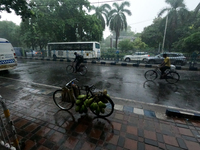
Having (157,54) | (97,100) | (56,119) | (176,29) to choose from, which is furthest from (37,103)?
(176,29)

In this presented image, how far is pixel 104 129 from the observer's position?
100 inches

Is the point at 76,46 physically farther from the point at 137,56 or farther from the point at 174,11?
the point at 174,11

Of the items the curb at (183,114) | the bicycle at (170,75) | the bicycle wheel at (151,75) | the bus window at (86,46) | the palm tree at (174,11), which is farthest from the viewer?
the palm tree at (174,11)

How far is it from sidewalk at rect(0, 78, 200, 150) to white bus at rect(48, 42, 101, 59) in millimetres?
14325

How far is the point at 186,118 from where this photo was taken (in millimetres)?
3010

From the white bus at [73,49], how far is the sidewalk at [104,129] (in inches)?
564

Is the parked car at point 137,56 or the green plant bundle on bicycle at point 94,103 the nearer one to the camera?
the green plant bundle on bicycle at point 94,103

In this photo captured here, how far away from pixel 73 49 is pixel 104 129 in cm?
1695

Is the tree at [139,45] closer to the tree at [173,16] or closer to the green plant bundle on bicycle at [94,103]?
the tree at [173,16]

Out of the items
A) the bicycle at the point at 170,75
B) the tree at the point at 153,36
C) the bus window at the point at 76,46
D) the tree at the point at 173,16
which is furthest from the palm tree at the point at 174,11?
the bicycle at the point at 170,75

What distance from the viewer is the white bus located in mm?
17109

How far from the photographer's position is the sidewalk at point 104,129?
7.09 feet

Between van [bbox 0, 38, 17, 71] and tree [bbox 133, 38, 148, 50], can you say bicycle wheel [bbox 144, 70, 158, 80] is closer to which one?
van [bbox 0, 38, 17, 71]

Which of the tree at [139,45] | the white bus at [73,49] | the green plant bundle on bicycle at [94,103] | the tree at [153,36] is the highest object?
the tree at [153,36]
